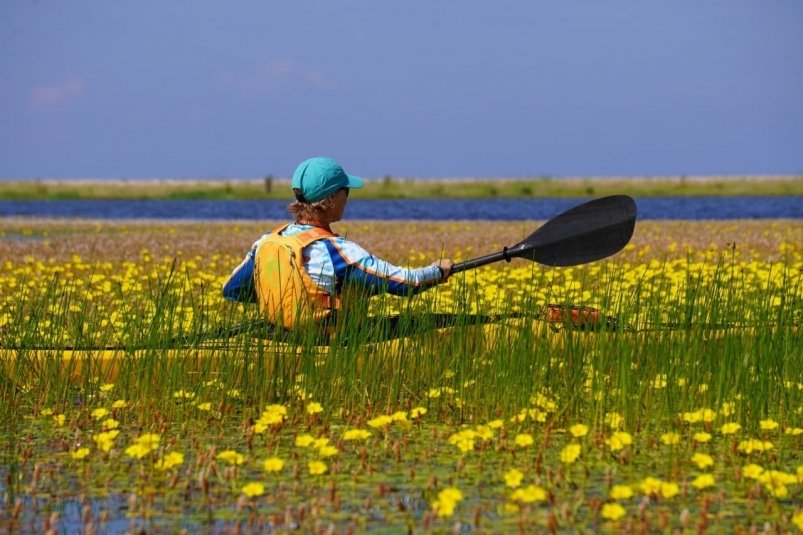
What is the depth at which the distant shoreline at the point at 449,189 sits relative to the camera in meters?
72.0

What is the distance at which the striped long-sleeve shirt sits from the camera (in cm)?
670

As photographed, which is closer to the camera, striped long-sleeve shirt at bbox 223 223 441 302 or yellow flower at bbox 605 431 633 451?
yellow flower at bbox 605 431 633 451

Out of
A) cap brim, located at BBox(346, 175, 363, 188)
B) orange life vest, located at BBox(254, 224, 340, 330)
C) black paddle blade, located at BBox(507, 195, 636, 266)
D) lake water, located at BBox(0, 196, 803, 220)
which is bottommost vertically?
lake water, located at BBox(0, 196, 803, 220)

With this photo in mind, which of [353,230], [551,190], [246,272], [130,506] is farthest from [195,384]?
[551,190]

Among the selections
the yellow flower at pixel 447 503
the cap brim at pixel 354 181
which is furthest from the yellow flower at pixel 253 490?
the cap brim at pixel 354 181

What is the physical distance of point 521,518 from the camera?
4.30 m

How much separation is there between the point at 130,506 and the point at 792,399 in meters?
3.36

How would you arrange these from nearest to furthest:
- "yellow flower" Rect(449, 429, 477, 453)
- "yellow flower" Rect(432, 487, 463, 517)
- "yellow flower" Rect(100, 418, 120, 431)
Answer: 1. "yellow flower" Rect(432, 487, 463, 517)
2. "yellow flower" Rect(449, 429, 477, 453)
3. "yellow flower" Rect(100, 418, 120, 431)

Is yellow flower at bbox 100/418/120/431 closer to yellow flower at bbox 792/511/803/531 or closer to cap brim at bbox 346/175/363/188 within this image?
cap brim at bbox 346/175/363/188

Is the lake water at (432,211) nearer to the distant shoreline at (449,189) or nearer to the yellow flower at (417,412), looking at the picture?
the distant shoreline at (449,189)

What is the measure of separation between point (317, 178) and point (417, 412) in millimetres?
1593

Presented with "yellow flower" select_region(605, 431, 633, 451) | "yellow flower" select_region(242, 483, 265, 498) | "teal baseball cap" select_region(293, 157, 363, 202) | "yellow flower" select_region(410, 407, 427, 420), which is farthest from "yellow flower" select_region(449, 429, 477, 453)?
"teal baseball cap" select_region(293, 157, 363, 202)

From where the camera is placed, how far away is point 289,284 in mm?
6793

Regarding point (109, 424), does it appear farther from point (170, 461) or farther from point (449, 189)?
point (449, 189)
